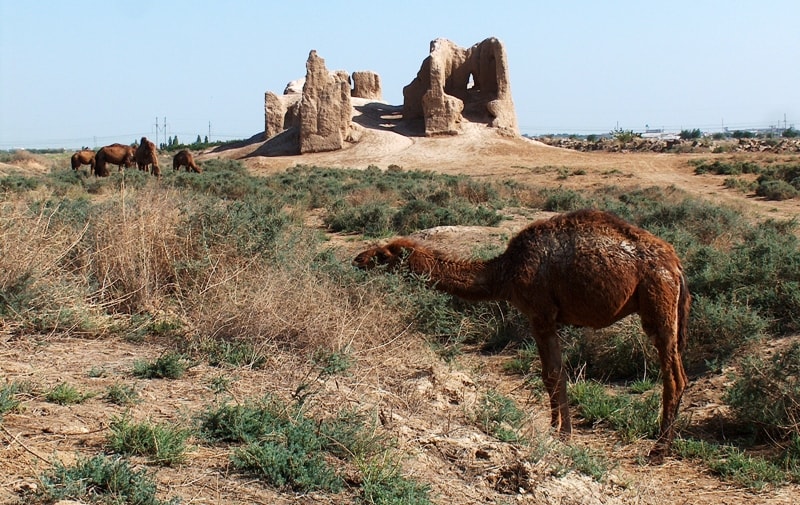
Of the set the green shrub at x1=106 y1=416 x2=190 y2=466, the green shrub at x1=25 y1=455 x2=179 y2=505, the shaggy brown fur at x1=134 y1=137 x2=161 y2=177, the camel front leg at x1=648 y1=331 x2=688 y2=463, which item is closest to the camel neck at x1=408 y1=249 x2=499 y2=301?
the camel front leg at x1=648 y1=331 x2=688 y2=463

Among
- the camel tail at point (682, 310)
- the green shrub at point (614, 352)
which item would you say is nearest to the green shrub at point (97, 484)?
the camel tail at point (682, 310)

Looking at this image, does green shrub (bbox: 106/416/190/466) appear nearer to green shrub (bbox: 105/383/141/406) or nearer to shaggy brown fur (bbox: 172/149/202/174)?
green shrub (bbox: 105/383/141/406)

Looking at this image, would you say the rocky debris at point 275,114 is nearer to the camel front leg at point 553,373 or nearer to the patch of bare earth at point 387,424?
the patch of bare earth at point 387,424

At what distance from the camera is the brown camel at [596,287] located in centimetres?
651

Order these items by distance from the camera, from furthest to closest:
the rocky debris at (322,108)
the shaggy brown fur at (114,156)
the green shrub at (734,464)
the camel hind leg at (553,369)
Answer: the rocky debris at (322,108), the shaggy brown fur at (114,156), the camel hind leg at (553,369), the green shrub at (734,464)

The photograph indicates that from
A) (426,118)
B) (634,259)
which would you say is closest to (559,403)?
(634,259)

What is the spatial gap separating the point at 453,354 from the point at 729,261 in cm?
387

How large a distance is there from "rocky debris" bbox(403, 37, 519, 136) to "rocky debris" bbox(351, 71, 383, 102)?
7.09 m

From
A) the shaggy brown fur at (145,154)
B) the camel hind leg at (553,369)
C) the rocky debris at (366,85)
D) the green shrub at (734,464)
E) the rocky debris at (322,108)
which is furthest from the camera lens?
the rocky debris at (366,85)

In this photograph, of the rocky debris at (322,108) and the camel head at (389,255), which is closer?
the camel head at (389,255)

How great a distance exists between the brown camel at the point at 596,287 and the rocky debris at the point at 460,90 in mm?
Answer: 36156

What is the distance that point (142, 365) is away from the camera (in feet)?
19.8

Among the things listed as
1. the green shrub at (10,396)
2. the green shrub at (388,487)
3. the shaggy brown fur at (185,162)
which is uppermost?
the shaggy brown fur at (185,162)

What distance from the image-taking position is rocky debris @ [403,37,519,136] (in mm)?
42844
